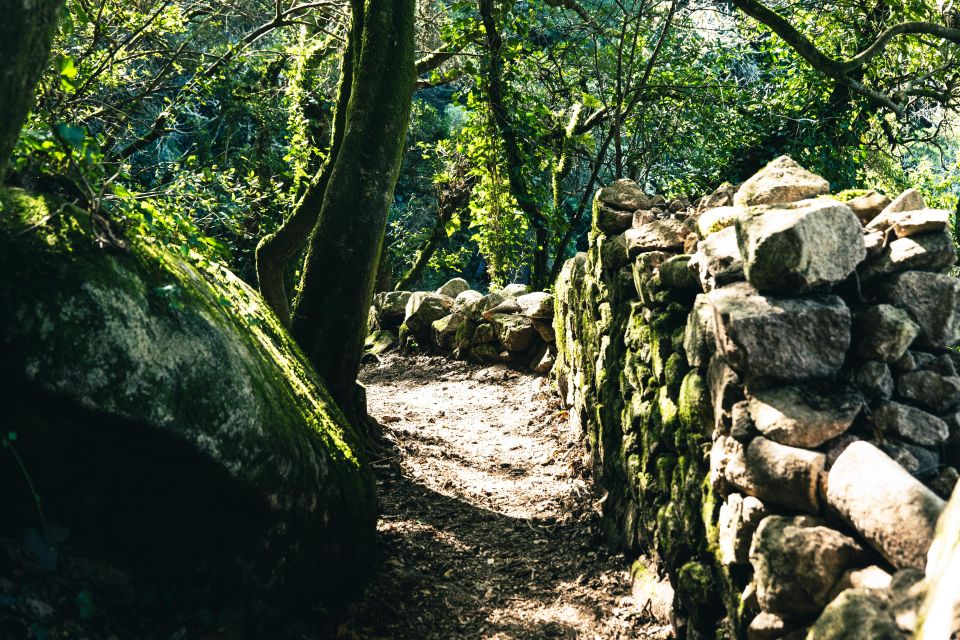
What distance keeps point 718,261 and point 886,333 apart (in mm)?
756

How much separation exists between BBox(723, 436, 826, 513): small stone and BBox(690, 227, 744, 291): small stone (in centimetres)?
74

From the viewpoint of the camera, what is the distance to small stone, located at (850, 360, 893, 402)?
88.9 inches

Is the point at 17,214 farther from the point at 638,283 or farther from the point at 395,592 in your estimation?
the point at 638,283

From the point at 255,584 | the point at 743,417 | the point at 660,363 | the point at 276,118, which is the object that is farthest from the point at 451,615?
the point at 276,118

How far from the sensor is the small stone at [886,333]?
7.38 ft

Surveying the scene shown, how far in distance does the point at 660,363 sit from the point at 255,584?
2216 mm

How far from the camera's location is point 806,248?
2303 millimetres

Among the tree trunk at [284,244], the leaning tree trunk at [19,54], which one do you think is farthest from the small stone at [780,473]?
the tree trunk at [284,244]

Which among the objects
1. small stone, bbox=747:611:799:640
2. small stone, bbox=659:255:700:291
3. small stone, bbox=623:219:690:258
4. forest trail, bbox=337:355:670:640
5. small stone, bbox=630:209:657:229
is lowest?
forest trail, bbox=337:355:670:640

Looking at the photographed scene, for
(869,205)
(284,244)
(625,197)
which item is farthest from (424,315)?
(869,205)

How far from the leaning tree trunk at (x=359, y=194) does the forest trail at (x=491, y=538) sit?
4.27 ft

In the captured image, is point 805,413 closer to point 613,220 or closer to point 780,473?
point 780,473

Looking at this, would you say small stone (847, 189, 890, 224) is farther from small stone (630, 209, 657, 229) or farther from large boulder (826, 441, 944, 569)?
small stone (630, 209, 657, 229)

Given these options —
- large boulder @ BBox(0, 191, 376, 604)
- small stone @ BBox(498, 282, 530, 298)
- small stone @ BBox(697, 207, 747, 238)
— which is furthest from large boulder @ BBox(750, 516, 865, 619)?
small stone @ BBox(498, 282, 530, 298)
